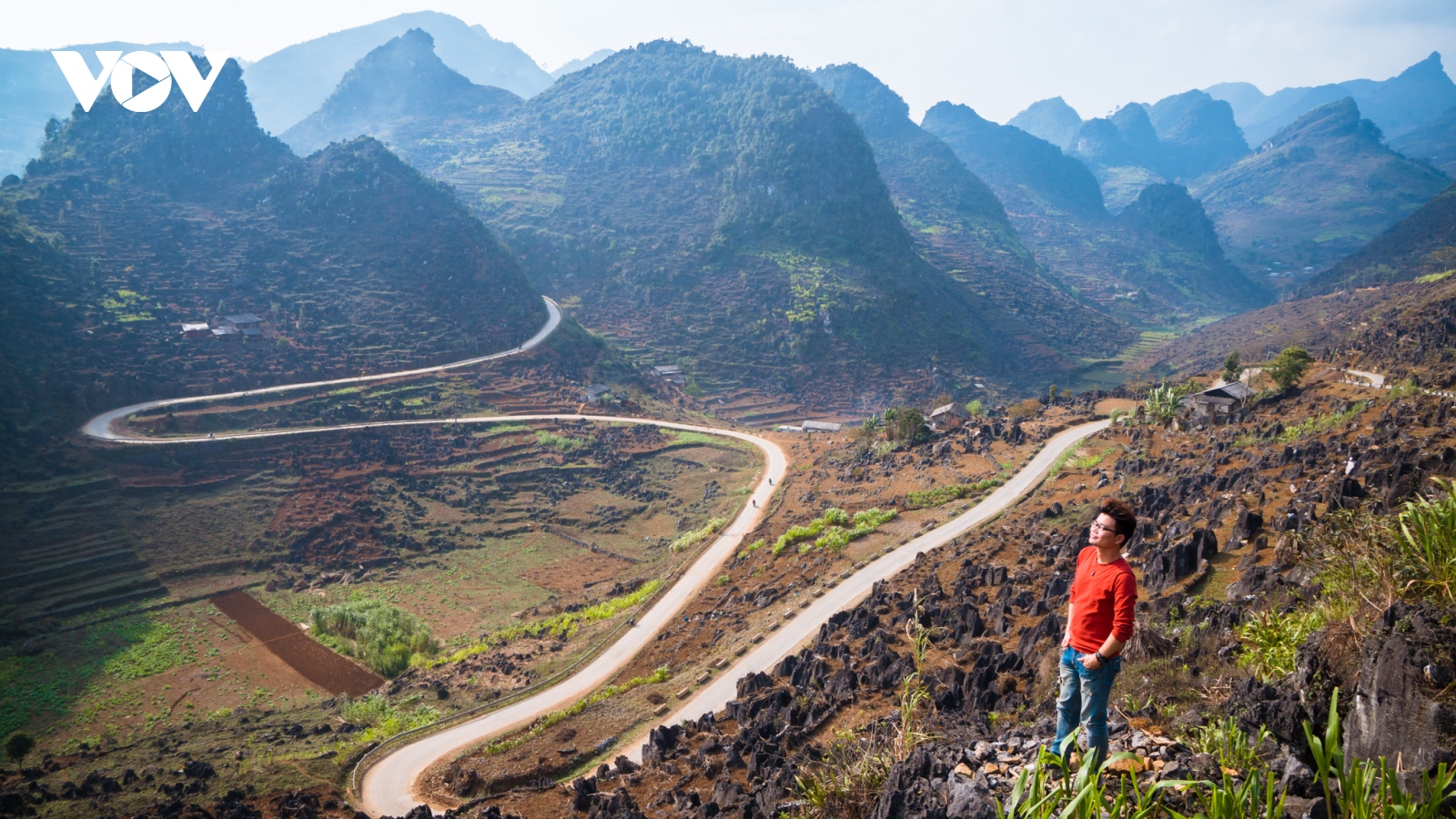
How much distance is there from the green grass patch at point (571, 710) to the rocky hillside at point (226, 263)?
42.2 m

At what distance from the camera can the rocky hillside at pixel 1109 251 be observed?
141000mm

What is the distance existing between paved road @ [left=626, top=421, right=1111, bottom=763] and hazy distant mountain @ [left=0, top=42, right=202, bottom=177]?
7270 inches

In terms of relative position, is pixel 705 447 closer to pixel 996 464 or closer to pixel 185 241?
pixel 996 464

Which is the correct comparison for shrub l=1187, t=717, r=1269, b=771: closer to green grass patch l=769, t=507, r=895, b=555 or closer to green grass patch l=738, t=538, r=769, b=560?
green grass patch l=769, t=507, r=895, b=555

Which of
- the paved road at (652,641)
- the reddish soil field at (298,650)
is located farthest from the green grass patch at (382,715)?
the reddish soil field at (298,650)

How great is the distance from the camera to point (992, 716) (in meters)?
12.4

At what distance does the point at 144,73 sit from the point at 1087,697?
10656 cm

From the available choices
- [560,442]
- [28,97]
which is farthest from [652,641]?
[28,97]

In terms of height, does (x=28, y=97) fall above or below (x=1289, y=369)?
above

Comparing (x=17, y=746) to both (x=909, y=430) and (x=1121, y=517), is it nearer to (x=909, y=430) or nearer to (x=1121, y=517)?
(x=1121, y=517)

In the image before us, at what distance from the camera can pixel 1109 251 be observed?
530ft

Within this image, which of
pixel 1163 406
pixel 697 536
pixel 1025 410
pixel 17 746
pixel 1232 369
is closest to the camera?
pixel 17 746

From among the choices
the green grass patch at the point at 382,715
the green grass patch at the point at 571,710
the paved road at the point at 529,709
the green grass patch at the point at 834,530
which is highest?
the green grass patch at the point at 834,530

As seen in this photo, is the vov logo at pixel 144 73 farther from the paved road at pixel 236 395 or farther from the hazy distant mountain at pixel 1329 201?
the hazy distant mountain at pixel 1329 201
